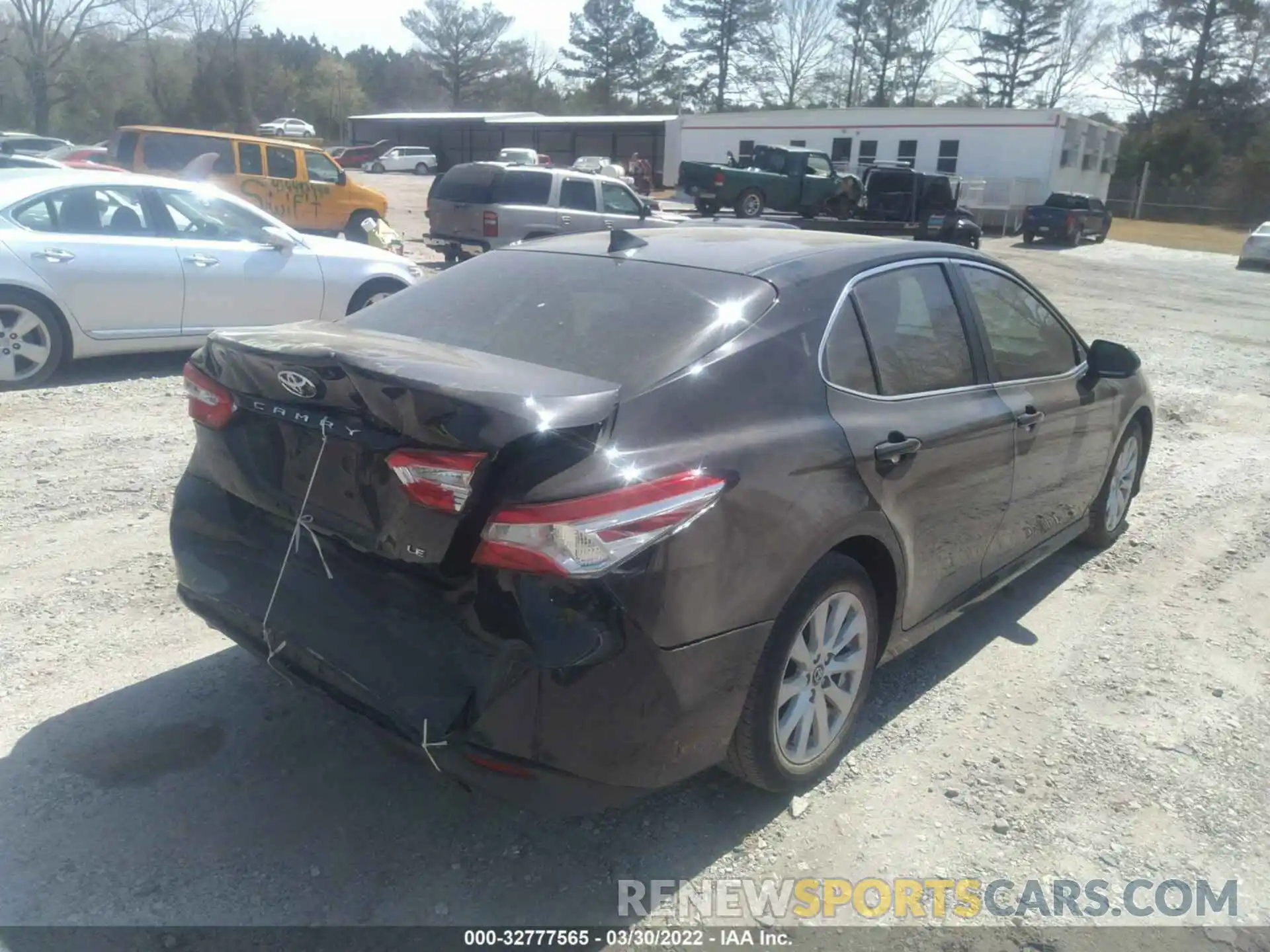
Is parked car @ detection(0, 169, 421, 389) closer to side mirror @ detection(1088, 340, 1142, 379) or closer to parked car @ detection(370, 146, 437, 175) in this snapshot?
side mirror @ detection(1088, 340, 1142, 379)

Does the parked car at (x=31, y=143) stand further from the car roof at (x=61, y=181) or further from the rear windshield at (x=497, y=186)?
the car roof at (x=61, y=181)

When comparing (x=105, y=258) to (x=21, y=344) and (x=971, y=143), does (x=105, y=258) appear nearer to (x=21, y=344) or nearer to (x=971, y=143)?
(x=21, y=344)

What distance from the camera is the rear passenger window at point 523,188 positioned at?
15.6 m

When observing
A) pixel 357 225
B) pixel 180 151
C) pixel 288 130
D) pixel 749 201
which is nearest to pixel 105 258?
pixel 180 151

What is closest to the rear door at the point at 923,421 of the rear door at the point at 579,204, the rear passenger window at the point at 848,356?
the rear passenger window at the point at 848,356

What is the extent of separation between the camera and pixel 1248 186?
1908 inches

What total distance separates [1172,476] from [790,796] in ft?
16.5

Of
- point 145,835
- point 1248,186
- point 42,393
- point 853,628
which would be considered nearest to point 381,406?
point 145,835

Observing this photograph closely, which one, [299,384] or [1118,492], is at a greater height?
[299,384]

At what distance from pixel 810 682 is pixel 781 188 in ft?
86.8

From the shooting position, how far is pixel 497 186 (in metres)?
15.6

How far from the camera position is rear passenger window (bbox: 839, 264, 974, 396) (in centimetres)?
340

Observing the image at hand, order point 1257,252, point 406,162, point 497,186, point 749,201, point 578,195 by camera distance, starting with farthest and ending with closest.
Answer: point 406,162
point 749,201
point 1257,252
point 578,195
point 497,186

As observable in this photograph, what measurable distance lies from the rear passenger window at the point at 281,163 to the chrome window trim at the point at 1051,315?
1525 centimetres
